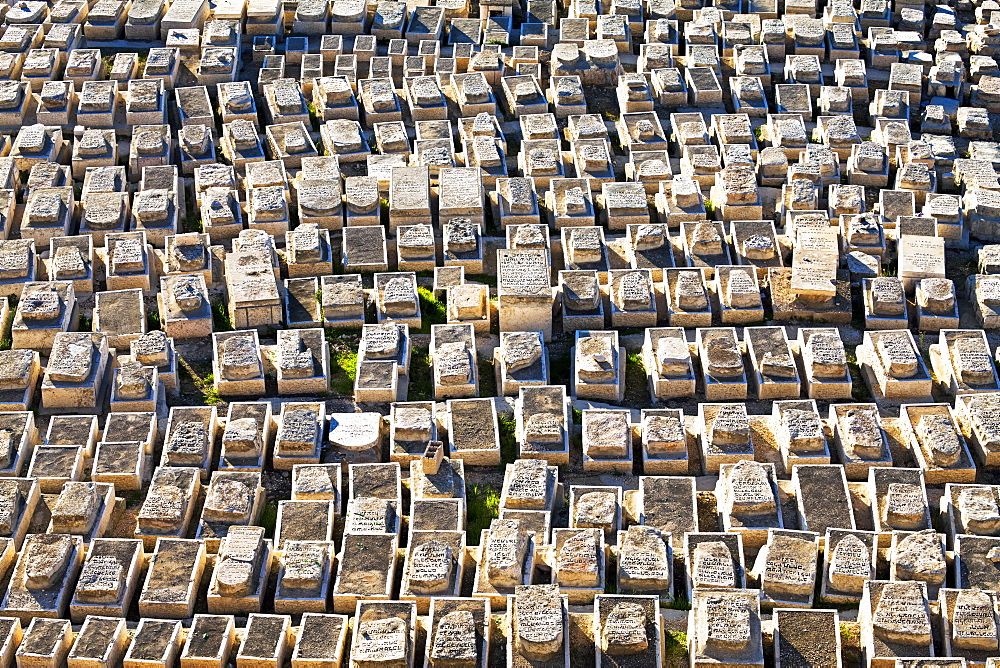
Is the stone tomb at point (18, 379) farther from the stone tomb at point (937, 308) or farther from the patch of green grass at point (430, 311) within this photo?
the stone tomb at point (937, 308)

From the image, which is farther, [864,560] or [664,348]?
[664,348]

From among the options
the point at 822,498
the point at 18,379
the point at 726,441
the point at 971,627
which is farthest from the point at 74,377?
the point at 971,627

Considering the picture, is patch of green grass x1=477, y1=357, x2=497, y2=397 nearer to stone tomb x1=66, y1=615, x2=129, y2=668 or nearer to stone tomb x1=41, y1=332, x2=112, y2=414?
stone tomb x1=41, y1=332, x2=112, y2=414

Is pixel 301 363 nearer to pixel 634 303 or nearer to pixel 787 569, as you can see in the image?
pixel 634 303

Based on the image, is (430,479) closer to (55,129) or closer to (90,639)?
(90,639)

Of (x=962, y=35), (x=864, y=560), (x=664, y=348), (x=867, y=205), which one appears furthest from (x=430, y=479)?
(x=962, y=35)

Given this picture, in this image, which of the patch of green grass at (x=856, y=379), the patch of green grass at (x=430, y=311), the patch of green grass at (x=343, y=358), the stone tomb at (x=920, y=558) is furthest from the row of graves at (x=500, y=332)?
the patch of green grass at (x=430, y=311)
